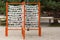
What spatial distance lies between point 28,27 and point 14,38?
1.04 m

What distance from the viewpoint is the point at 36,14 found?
9.53m

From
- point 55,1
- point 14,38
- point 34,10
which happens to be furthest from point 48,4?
point 14,38

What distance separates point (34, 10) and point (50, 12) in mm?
5031

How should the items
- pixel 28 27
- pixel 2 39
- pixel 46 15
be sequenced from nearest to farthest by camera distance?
pixel 2 39 → pixel 28 27 → pixel 46 15

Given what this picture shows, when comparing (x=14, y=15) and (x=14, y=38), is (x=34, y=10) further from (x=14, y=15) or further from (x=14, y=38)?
(x=14, y=38)

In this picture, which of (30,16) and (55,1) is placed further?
(55,1)

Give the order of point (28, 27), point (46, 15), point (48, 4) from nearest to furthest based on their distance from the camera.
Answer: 1. point (28, 27)
2. point (48, 4)
3. point (46, 15)

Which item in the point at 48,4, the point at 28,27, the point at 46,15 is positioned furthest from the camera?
the point at 46,15

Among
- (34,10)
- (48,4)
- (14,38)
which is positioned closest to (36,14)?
(34,10)

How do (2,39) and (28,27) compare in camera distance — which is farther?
(28,27)

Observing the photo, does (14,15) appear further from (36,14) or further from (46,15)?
(46,15)

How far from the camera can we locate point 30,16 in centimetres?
952

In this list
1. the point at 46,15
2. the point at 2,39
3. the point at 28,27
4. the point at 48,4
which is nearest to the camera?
the point at 2,39

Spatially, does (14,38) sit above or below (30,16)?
below
